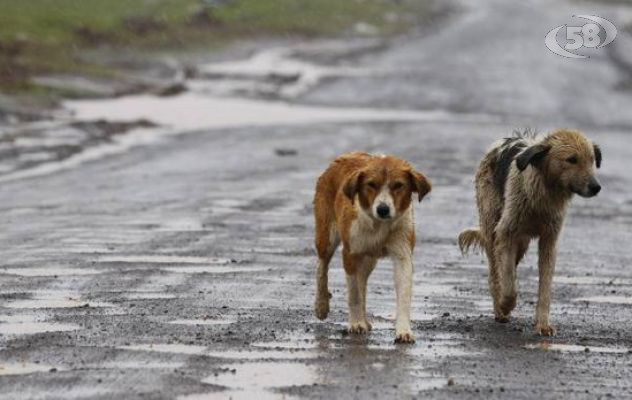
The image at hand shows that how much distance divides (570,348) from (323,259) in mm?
1808

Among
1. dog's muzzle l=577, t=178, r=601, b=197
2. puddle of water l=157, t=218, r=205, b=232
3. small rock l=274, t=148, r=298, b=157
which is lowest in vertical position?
small rock l=274, t=148, r=298, b=157

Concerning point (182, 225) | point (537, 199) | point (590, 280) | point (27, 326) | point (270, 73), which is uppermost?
point (537, 199)

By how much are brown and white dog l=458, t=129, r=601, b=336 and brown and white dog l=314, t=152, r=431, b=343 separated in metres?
1.11

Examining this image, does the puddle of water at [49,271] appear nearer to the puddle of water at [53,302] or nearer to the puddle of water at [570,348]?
the puddle of water at [53,302]

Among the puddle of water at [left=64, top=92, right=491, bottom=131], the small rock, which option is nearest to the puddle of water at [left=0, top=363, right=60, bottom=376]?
the small rock

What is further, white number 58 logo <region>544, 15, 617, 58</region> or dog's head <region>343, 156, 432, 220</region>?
white number 58 logo <region>544, 15, 617, 58</region>

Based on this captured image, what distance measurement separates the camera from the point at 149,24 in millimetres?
51875

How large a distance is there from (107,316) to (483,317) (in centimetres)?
258

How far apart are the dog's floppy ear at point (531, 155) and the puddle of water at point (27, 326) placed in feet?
10.2

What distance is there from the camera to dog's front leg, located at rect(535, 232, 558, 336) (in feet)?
A: 34.2

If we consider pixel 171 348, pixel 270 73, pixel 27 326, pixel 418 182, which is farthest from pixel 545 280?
pixel 270 73

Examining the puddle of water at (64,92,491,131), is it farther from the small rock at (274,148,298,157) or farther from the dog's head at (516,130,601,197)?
the dog's head at (516,130,601,197)

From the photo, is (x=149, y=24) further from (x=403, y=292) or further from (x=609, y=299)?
(x=403, y=292)

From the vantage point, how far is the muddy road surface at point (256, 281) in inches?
334
